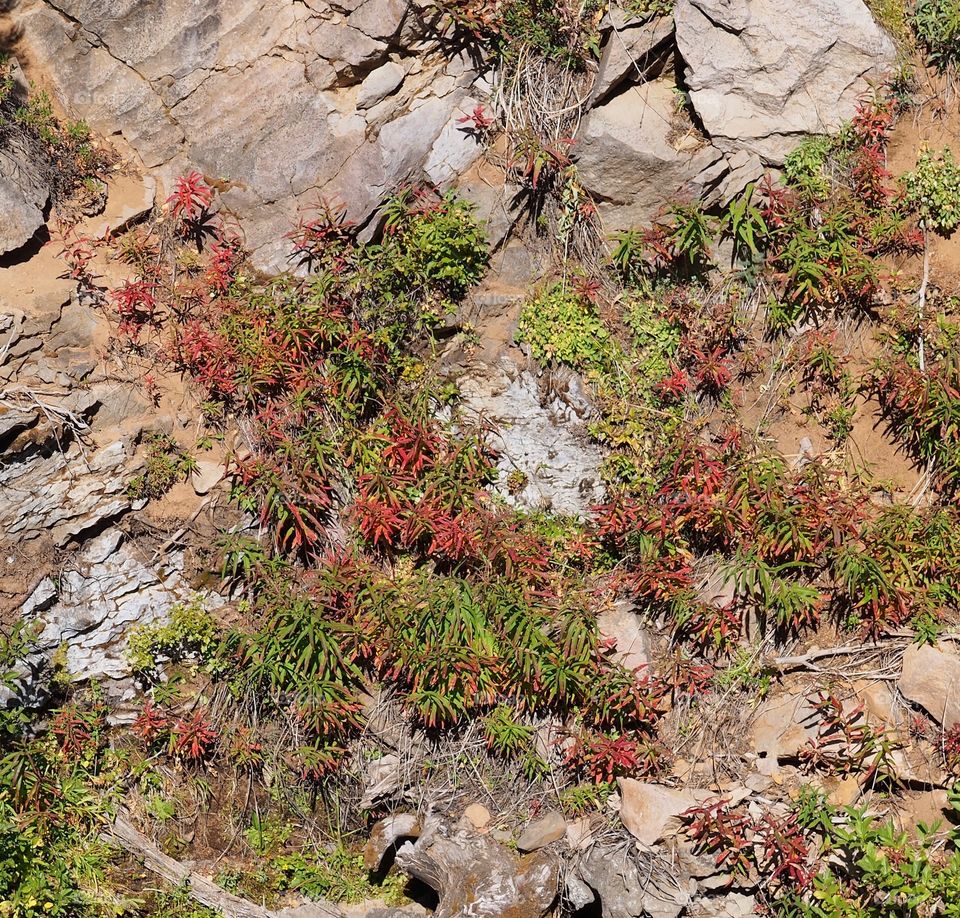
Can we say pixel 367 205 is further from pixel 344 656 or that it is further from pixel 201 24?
pixel 344 656

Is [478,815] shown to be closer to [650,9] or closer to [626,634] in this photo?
[626,634]

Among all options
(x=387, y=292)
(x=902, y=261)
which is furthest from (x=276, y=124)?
(x=902, y=261)

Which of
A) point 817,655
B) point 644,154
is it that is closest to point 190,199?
point 644,154

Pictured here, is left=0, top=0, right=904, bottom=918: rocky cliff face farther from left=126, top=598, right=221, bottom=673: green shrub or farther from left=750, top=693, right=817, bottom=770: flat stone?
left=750, top=693, right=817, bottom=770: flat stone

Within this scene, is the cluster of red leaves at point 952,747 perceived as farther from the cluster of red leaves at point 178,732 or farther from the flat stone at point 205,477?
the flat stone at point 205,477

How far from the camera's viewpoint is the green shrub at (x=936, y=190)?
739cm

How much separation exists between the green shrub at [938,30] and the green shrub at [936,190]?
82 centimetres

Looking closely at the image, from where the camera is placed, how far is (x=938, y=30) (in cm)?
751

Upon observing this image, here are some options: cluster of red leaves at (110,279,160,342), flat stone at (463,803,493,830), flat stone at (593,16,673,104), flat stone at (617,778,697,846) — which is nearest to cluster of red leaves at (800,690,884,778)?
flat stone at (617,778,697,846)

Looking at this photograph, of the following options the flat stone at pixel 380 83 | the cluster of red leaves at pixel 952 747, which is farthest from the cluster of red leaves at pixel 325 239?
the cluster of red leaves at pixel 952 747

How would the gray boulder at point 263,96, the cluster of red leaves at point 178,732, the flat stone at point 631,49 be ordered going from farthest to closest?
the gray boulder at point 263,96 → the flat stone at point 631,49 → the cluster of red leaves at point 178,732

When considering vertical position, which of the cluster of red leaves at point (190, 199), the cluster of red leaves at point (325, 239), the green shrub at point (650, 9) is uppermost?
the cluster of red leaves at point (190, 199)

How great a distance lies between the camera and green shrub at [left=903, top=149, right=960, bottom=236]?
24.2 ft

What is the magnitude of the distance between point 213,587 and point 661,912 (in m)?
4.26
